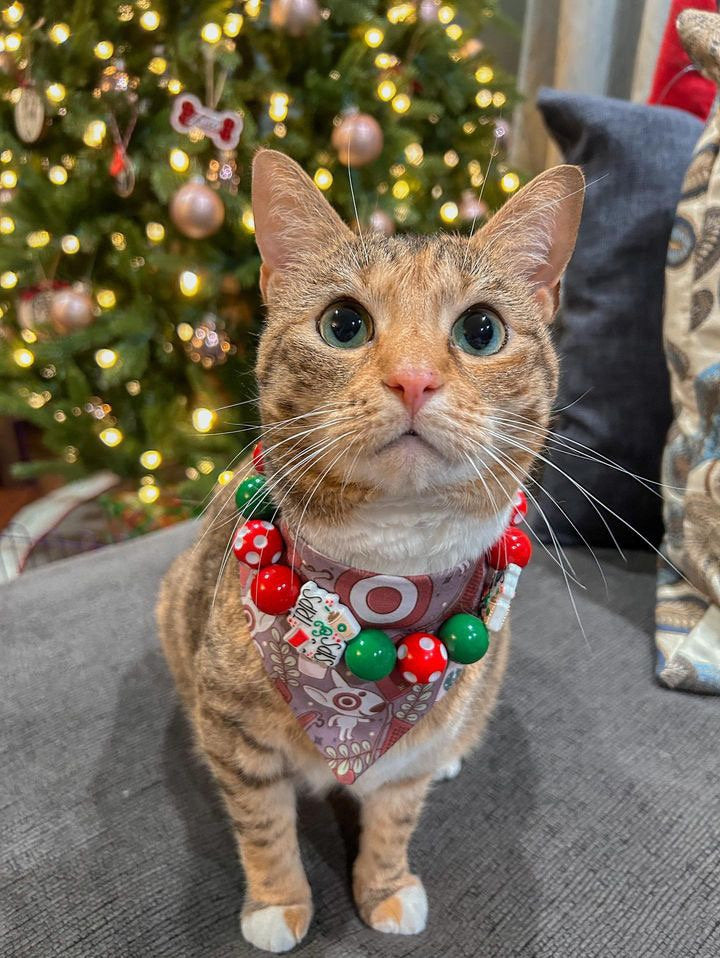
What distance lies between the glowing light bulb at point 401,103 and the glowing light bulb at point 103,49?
0.65 m

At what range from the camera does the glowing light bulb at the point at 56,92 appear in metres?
1.43

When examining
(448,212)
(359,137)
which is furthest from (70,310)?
(448,212)

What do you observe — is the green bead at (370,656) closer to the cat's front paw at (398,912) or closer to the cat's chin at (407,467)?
the cat's chin at (407,467)

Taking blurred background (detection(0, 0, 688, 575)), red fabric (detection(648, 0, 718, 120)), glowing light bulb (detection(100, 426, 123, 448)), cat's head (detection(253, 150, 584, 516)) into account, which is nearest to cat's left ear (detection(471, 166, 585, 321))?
cat's head (detection(253, 150, 584, 516))

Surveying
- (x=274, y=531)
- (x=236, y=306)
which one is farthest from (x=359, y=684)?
(x=236, y=306)

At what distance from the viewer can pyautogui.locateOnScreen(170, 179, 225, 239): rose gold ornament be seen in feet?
4.48

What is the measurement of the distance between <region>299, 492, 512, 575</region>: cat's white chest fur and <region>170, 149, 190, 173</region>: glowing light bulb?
3.91ft

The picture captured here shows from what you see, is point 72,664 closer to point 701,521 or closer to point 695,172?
point 701,521

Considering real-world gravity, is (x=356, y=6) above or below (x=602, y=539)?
above

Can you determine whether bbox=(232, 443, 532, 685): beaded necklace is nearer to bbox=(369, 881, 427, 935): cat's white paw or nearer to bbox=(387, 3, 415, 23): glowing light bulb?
bbox=(369, 881, 427, 935): cat's white paw

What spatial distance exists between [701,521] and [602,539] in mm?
311

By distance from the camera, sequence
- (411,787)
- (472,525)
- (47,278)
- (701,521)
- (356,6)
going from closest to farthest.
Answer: (472,525), (411,787), (701,521), (356,6), (47,278)

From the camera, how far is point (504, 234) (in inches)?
25.6

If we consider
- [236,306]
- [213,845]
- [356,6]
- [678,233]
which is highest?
[356,6]
